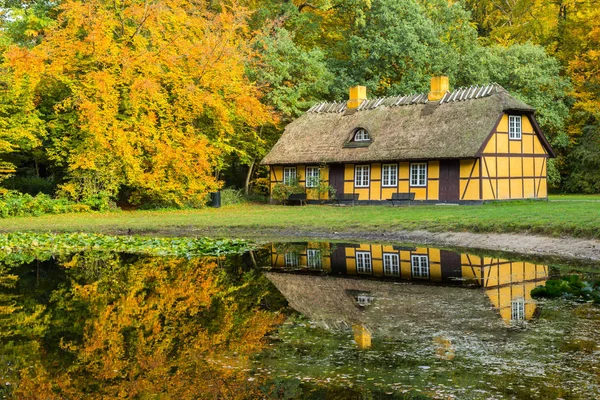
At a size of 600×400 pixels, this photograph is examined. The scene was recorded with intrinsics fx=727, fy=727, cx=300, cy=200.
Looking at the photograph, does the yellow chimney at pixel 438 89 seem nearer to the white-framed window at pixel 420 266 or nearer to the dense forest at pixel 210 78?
the dense forest at pixel 210 78

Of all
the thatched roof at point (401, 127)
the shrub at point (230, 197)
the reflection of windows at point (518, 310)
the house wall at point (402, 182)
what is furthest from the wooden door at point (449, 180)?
the reflection of windows at point (518, 310)

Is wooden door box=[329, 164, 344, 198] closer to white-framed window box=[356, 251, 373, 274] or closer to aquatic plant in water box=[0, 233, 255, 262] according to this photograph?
aquatic plant in water box=[0, 233, 255, 262]

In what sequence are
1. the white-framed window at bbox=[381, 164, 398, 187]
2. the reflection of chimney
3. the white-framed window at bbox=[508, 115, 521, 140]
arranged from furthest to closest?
the white-framed window at bbox=[381, 164, 398, 187]
the white-framed window at bbox=[508, 115, 521, 140]
the reflection of chimney

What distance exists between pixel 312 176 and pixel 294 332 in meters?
27.9

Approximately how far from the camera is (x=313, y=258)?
17484 millimetres

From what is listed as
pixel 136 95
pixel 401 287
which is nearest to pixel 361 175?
pixel 136 95

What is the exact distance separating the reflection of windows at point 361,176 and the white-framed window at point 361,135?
134 centimetres

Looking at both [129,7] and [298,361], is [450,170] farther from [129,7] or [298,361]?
[298,361]

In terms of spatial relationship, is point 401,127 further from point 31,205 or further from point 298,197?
point 31,205

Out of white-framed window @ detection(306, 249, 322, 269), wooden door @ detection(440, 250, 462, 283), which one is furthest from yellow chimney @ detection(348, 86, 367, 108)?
wooden door @ detection(440, 250, 462, 283)

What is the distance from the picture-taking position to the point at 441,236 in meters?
20.9

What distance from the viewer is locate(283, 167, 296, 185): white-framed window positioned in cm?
3753

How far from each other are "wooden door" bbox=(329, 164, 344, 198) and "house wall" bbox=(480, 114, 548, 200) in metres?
7.33

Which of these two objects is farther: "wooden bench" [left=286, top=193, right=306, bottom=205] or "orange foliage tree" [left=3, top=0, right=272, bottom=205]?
"wooden bench" [left=286, top=193, right=306, bottom=205]
